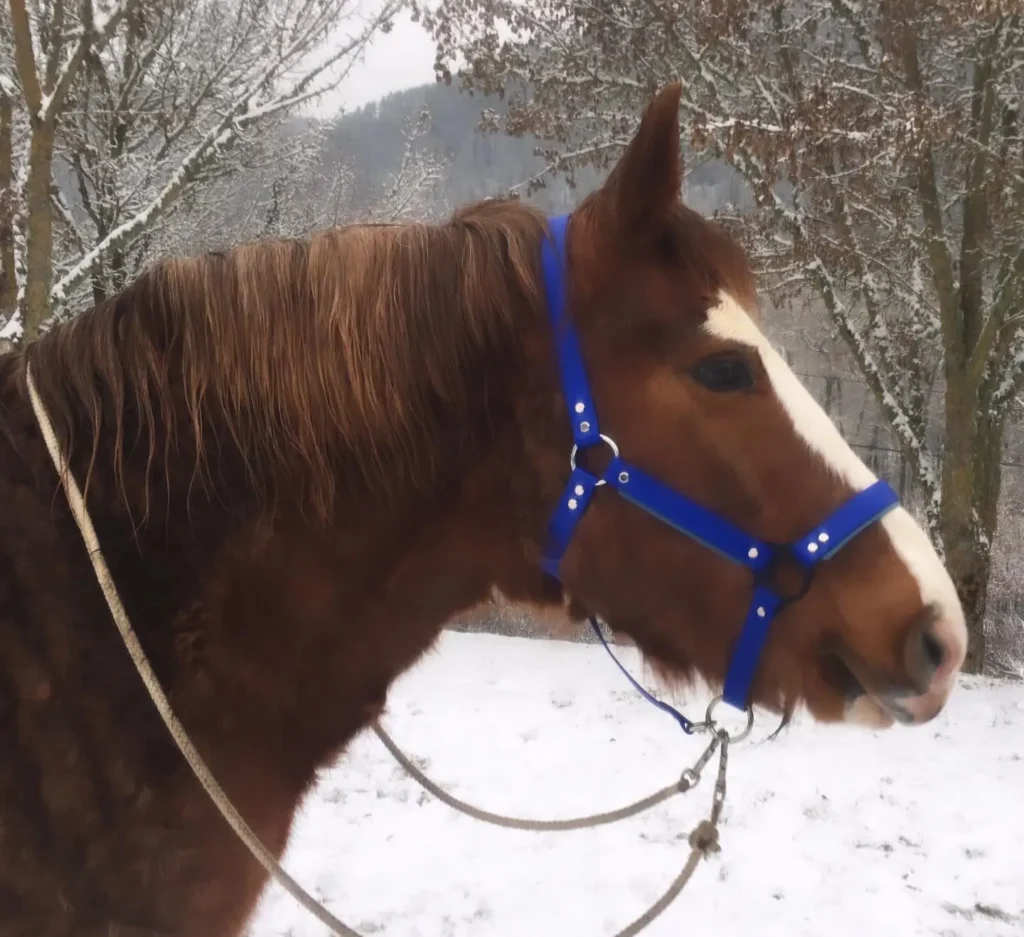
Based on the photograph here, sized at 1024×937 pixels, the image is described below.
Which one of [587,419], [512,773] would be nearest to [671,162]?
[587,419]

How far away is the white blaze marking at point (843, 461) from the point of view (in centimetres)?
131

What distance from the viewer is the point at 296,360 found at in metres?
1.39

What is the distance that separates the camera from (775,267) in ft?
27.8

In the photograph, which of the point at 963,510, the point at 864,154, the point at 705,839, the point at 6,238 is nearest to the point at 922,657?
the point at 705,839

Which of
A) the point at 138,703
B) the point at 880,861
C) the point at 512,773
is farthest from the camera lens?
the point at 512,773

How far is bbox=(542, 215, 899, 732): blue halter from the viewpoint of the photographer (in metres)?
1.35

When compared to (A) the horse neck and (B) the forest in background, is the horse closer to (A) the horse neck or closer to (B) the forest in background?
(A) the horse neck

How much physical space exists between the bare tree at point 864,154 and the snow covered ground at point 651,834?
13.0 feet

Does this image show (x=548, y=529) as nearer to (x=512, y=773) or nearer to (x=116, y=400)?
(x=116, y=400)

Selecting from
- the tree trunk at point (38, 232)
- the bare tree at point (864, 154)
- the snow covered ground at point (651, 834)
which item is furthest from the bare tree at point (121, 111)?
the snow covered ground at point (651, 834)

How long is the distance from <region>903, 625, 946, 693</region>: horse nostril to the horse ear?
83 cm

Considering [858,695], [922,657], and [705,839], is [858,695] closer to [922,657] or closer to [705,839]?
[922,657]

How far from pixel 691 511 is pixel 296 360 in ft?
2.45

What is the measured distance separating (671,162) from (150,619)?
120 cm
